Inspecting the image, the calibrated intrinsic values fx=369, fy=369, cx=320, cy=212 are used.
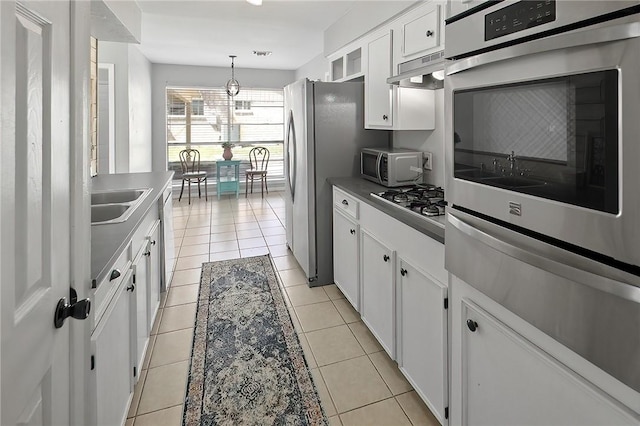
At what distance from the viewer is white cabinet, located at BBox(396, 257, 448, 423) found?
4.87ft

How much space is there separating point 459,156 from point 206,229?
430cm

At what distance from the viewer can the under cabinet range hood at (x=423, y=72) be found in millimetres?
1778

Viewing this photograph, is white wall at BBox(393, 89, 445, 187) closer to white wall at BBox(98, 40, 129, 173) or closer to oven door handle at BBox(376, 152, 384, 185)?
oven door handle at BBox(376, 152, 384, 185)

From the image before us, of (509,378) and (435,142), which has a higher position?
(435,142)

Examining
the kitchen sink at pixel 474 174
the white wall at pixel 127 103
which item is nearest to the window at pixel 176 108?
the white wall at pixel 127 103

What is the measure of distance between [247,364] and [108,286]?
1046mm

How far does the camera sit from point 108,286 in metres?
1.28

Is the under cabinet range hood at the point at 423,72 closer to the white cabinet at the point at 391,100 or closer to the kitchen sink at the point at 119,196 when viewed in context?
the white cabinet at the point at 391,100

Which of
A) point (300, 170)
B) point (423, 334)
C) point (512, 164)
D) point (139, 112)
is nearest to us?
point (512, 164)

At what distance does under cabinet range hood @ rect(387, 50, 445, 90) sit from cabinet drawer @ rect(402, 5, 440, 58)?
16 cm

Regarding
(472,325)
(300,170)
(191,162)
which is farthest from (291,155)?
(191,162)

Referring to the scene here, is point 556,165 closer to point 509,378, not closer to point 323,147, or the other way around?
point 509,378

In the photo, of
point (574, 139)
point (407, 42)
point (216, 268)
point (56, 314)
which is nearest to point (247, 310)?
point (216, 268)

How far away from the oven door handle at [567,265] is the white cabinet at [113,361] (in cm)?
122
